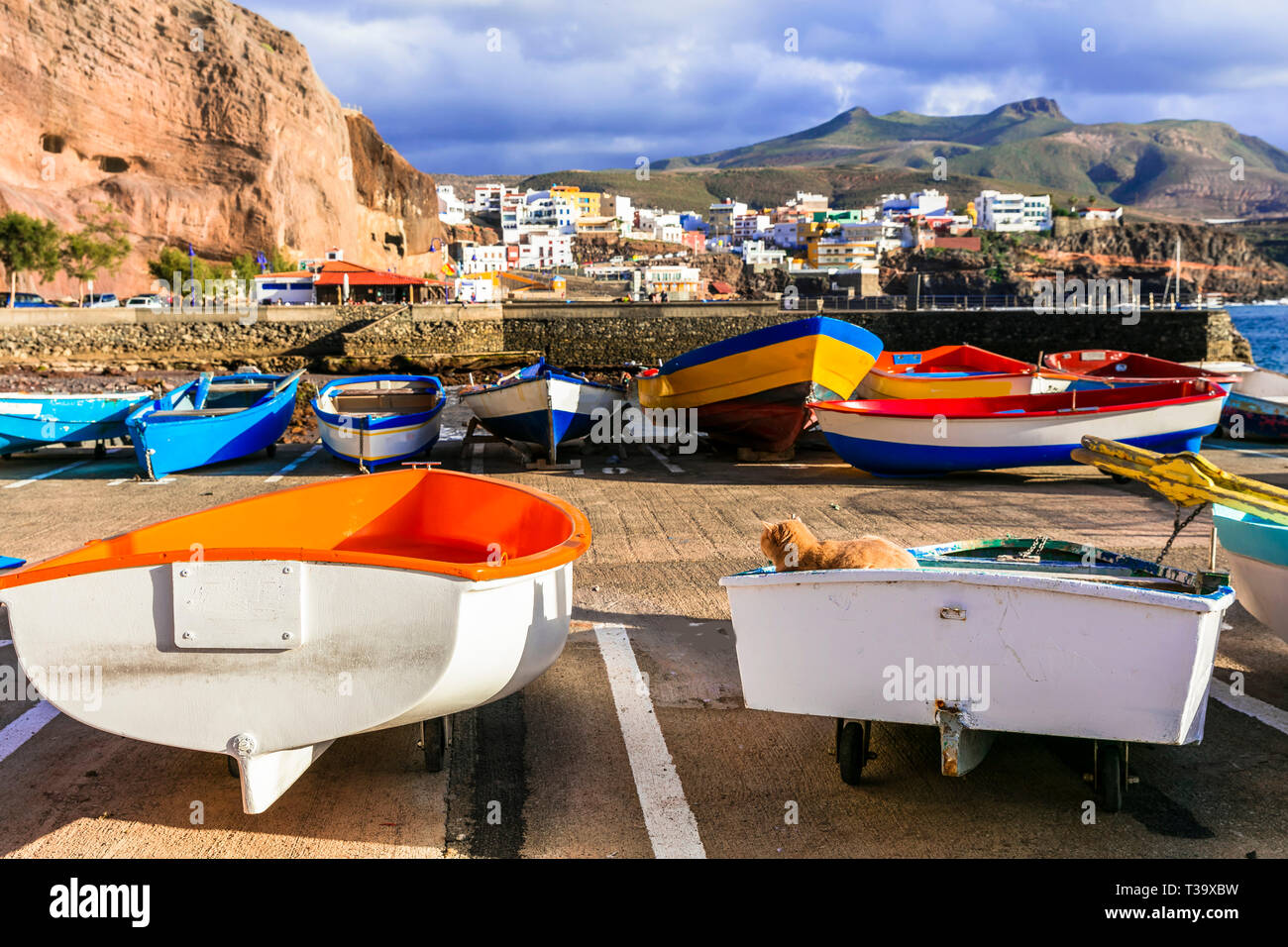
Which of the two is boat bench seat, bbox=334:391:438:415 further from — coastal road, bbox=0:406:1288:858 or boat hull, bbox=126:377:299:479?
coastal road, bbox=0:406:1288:858

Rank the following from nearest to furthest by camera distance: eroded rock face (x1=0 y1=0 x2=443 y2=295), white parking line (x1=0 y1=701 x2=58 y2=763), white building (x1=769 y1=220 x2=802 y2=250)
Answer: white parking line (x1=0 y1=701 x2=58 y2=763) → eroded rock face (x1=0 y1=0 x2=443 y2=295) → white building (x1=769 y1=220 x2=802 y2=250)

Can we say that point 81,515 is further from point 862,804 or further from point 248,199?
point 248,199

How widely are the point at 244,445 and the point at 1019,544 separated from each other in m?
11.8

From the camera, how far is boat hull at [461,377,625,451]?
13.8 m

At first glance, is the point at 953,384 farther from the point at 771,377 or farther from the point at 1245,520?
the point at 1245,520

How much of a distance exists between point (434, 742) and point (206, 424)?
10520 mm

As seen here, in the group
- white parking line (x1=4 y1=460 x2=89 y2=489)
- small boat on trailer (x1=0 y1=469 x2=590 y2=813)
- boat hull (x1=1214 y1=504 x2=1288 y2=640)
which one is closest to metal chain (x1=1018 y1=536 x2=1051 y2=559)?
boat hull (x1=1214 y1=504 x2=1288 y2=640)

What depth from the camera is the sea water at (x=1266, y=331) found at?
6359cm

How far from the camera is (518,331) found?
37.7m

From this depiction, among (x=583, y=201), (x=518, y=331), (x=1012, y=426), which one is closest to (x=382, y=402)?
(x=1012, y=426)

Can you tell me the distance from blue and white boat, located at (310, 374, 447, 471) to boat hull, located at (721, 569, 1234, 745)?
32.7 ft

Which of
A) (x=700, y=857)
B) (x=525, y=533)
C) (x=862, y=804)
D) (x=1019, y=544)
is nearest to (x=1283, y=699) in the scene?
(x=1019, y=544)

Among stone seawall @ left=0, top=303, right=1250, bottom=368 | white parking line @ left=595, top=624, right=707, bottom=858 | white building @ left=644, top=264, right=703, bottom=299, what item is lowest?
white parking line @ left=595, top=624, right=707, bottom=858
